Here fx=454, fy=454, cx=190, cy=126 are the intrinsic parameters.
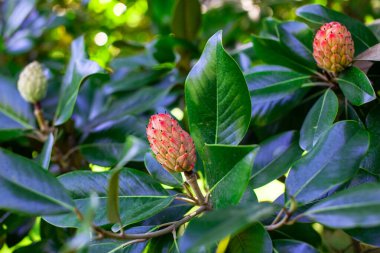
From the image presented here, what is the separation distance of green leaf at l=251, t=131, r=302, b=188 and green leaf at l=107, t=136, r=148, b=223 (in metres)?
0.27

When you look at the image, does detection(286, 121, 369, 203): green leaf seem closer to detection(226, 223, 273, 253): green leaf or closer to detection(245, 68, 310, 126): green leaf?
detection(226, 223, 273, 253): green leaf

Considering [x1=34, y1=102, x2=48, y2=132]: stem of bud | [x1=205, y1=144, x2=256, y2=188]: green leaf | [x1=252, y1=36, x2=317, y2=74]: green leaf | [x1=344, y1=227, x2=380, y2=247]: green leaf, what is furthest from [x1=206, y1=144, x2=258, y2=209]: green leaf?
[x1=34, y1=102, x2=48, y2=132]: stem of bud

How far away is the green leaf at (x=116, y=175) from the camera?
516 mm

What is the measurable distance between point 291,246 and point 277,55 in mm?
387

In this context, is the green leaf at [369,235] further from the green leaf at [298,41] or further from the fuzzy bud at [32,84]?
the fuzzy bud at [32,84]

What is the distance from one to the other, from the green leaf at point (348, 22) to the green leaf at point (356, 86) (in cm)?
10

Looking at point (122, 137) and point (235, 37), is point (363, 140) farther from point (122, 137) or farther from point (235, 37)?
point (235, 37)

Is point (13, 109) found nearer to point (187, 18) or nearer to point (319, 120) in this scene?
point (187, 18)

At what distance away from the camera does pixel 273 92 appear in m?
0.86

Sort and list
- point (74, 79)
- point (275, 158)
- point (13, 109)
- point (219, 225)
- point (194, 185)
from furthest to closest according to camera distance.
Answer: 1. point (13, 109)
2. point (74, 79)
3. point (275, 158)
4. point (194, 185)
5. point (219, 225)

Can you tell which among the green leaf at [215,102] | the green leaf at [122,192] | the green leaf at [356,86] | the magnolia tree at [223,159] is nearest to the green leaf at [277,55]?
the magnolia tree at [223,159]

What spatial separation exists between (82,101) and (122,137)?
0.31 m

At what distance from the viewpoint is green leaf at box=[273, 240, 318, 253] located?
69cm

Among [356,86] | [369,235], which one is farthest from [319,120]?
[369,235]
